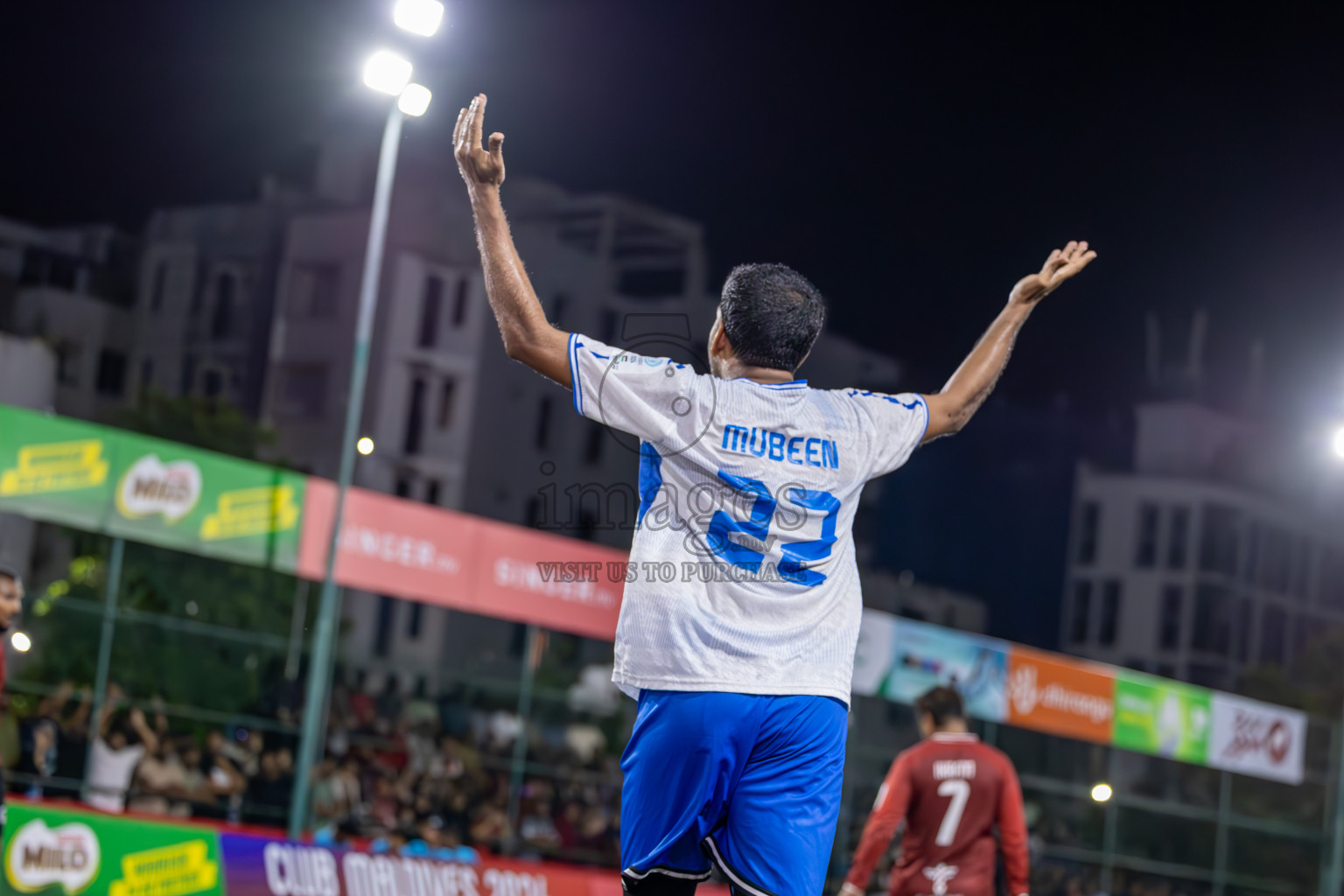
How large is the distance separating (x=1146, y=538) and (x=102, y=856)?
146ft

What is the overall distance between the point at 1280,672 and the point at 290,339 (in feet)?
86.5

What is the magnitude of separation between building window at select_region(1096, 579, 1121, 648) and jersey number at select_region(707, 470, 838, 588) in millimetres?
45815

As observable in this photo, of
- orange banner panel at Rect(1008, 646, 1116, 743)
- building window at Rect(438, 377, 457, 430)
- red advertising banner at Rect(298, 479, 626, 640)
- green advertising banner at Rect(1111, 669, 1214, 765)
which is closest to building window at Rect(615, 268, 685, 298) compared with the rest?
building window at Rect(438, 377, 457, 430)

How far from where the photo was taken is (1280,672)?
3622 cm

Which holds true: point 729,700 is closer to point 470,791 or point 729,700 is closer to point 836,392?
point 836,392

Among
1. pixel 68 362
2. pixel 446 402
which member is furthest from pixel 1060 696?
pixel 446 402

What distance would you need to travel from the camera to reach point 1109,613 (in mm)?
48000

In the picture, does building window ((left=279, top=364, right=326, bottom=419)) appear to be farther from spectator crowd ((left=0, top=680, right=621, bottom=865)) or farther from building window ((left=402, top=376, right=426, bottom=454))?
spectator crowd ((left=0, top=680, right=621, bottom=865))

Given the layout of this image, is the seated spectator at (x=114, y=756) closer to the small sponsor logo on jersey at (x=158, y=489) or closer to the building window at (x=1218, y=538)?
the small sponsor logo on jersey at (x=158, y=489)

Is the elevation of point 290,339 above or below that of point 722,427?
above

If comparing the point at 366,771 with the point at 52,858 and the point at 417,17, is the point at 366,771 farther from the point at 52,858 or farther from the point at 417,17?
the point at 417,17

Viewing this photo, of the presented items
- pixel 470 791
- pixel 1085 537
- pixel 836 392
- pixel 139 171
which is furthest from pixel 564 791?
pixel 1085 537

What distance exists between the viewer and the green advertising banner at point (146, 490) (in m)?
11.0

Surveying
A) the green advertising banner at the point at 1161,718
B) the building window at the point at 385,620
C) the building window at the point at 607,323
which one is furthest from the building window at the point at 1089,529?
the green advertising banner at the point at 1161,718
